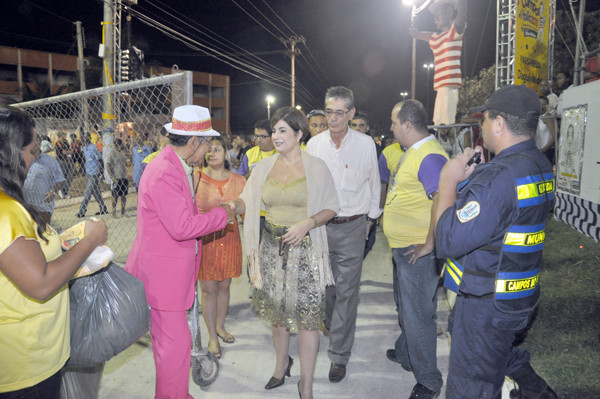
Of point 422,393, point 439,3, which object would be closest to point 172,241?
point 422,393

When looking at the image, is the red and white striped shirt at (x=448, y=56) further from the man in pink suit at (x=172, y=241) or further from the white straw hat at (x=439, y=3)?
the man in pink suit at (x=172, y=241)

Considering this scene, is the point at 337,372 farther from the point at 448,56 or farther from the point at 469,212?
the point at 448,56

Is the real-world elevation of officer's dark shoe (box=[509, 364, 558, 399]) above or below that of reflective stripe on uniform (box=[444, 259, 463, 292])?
below

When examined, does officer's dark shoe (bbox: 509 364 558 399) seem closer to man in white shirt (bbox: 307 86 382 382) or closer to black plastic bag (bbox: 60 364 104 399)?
man in white shirt (bbox: 307 86 382 382)

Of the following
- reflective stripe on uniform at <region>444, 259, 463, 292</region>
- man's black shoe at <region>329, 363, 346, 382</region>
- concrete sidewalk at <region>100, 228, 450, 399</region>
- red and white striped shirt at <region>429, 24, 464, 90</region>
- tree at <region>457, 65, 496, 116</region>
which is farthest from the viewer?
tree at <region>457, 65, 496, 116</region>

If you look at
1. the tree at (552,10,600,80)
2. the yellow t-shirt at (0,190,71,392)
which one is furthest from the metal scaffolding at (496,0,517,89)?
the tree at (552,10,600,80)

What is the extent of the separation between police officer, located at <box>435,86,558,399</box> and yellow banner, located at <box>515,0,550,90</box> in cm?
722

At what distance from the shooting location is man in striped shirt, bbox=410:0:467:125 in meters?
6.64

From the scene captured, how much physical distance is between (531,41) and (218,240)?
817cm

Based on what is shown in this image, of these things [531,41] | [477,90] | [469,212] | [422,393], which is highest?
[477,90]

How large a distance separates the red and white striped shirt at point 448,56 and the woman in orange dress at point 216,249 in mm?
4339

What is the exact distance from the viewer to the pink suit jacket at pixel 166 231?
2.66 meters

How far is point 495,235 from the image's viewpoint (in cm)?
221

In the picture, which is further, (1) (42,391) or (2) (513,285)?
(2) (513,285)
